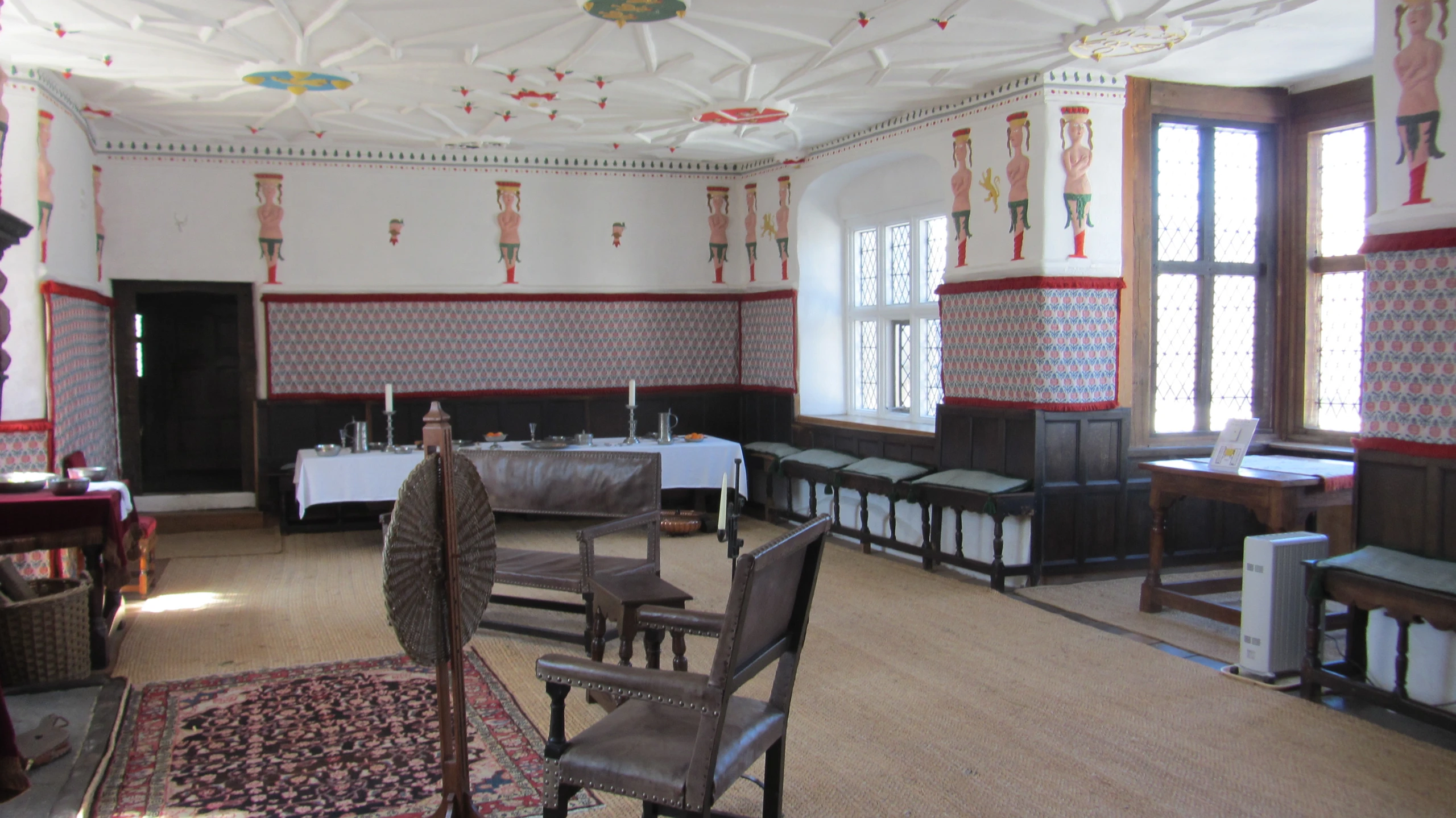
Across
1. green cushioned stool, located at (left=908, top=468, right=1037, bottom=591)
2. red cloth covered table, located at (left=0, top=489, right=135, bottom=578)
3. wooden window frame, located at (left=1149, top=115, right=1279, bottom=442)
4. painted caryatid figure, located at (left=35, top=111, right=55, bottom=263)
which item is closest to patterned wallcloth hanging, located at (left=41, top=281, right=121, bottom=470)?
painted caryatid figure, located at (left=35, top=111, right=55, bottom=263)

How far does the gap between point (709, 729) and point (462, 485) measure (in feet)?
2.87

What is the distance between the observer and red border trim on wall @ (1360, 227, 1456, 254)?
434 cm

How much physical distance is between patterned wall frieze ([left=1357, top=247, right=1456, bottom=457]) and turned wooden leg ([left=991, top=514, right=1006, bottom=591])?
220 centimetres

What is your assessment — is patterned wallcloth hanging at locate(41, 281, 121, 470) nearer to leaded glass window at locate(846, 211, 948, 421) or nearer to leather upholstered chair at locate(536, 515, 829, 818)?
leather upholstered chair at locate(536, 515, 829, 818)

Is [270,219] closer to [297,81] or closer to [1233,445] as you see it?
[297,81]

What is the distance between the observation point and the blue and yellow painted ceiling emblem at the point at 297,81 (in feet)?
21.6

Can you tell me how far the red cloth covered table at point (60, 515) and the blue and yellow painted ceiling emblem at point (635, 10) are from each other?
3424 mm

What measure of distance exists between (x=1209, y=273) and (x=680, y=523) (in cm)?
442

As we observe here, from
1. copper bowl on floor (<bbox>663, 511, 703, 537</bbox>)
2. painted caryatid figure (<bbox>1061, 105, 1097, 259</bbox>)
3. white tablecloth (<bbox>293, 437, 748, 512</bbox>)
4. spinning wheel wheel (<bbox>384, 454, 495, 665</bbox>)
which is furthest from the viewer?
copper bowl on floor (<bbox>663, 511, 703, 537</bbox>)

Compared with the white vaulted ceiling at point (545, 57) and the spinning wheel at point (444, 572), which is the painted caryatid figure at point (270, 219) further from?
the spinning wheel at point (444, 572)

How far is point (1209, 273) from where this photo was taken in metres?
7.23

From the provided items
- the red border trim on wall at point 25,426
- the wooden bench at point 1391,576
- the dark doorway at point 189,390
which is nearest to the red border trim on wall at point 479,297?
the dark doorway at point 189,390

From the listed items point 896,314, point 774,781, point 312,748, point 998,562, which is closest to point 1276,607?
point 998,562

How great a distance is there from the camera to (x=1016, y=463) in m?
6.87
